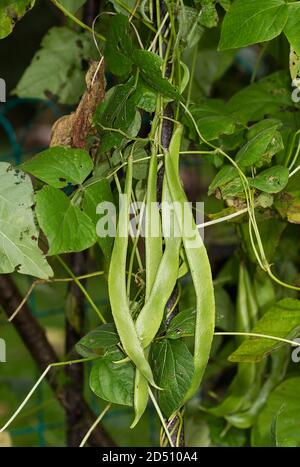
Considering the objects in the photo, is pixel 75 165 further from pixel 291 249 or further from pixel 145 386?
pixel 291 249

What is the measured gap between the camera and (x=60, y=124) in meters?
0.77

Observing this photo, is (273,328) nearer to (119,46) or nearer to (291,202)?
(291,202)

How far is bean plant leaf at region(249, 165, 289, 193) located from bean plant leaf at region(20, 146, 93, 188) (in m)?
0.15

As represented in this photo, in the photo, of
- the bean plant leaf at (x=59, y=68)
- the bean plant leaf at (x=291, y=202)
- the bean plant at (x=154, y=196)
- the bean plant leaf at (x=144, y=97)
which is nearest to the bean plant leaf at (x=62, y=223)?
the bean plant at (x=154, y=196)

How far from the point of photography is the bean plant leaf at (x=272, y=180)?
0.70 metres

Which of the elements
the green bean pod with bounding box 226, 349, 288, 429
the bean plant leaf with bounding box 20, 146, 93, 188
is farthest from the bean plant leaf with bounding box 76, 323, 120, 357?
the green bean pod with bounding box 226, 349, 288, 429

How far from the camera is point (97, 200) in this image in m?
0.70

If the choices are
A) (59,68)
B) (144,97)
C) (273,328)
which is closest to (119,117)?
(144,97)

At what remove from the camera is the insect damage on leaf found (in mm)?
750

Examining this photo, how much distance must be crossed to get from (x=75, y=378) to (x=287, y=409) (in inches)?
14.7

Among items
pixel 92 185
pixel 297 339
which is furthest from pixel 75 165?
pixel 297 339

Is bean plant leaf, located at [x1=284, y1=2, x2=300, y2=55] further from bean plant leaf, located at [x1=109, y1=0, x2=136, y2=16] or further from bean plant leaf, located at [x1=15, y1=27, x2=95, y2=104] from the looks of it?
bean plant leaf, located at [x1=15, y1=27, x2=95, y2=104]

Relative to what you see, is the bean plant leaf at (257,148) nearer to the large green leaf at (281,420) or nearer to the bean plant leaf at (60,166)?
the bean plant leaf at (60,166)

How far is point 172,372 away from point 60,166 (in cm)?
20
